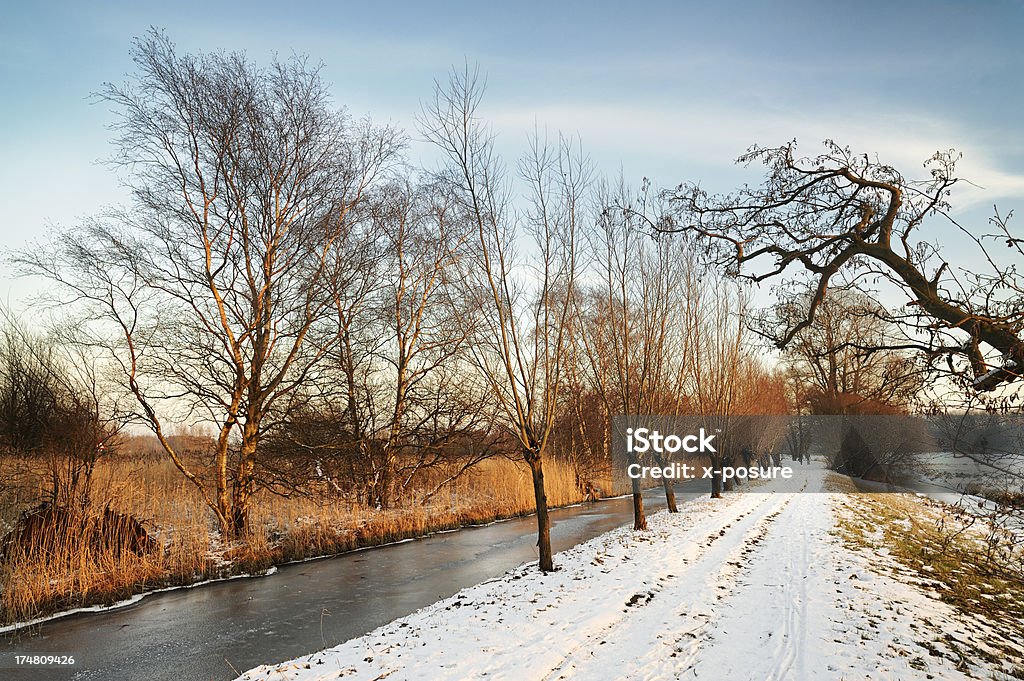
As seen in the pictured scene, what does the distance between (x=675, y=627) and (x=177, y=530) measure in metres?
9.04

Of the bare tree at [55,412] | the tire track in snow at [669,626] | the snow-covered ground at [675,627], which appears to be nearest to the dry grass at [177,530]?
the bare tree at [55,412]

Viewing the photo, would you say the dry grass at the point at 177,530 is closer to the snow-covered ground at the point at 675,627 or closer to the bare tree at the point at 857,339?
the snow-covered ground at the point at 675,627

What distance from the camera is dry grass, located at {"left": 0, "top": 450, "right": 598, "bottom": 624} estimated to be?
793 centimetres

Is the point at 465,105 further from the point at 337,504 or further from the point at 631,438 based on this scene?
the point at 337,504

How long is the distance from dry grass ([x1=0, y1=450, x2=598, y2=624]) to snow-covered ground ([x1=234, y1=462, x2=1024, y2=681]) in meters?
4.50

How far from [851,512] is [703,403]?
17.1ft

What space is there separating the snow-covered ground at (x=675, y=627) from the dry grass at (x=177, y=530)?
14.8ft

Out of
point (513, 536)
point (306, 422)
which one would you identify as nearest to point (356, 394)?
point (306, 422)

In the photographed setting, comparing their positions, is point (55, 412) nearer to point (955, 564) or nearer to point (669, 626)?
point (669, 626)

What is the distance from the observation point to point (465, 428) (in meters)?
17.8

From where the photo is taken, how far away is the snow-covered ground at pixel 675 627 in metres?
4.98

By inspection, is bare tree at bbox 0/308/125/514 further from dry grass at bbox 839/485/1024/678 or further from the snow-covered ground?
dry grass at bbox 839/485/1024/678

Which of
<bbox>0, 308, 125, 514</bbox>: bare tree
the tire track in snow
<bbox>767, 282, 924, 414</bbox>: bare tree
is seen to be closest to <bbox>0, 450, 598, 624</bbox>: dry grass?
<bbox>0, 308, 125, 514</bbox>: bare tree

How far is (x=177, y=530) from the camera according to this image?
35.2ft
